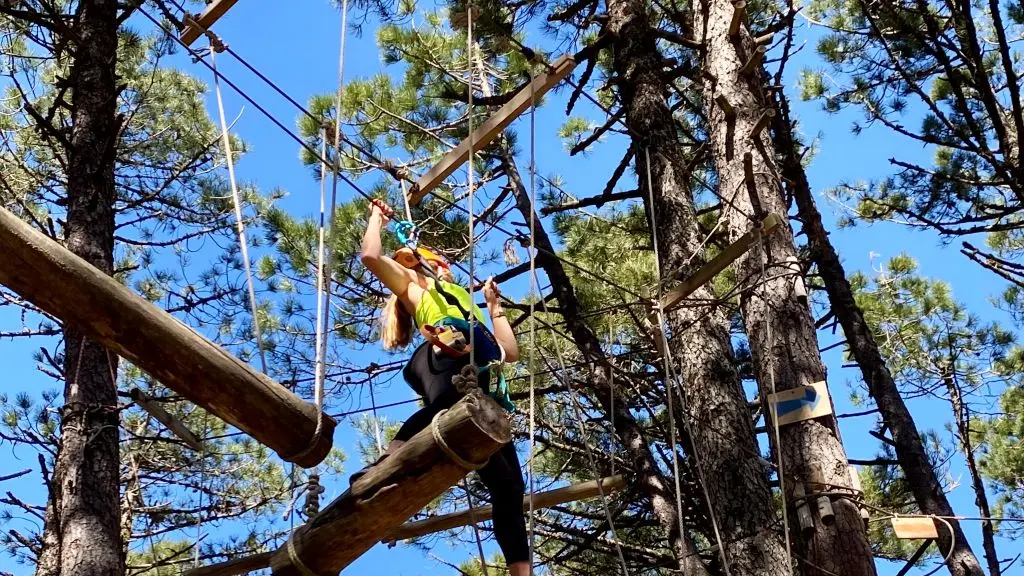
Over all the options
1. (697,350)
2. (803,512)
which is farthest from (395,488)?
(697,350)

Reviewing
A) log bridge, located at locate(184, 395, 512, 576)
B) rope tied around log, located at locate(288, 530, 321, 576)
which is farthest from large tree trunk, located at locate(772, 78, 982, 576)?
rope tied around log, located at locate(288, 530, 321, 576)

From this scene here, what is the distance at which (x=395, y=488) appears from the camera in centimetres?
245

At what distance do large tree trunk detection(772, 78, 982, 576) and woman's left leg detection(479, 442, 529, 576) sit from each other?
10.1 ft

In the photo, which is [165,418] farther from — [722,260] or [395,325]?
[722,260]

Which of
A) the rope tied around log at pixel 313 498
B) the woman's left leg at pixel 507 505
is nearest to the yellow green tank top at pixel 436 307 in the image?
the woman's left leg at pixel 507 505

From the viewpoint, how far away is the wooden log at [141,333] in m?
2.38

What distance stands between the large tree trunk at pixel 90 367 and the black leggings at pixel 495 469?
4.91 feet

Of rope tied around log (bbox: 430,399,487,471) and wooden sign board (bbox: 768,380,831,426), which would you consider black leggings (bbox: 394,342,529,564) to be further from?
wooden sign board (bbox: 768,380,831,426)

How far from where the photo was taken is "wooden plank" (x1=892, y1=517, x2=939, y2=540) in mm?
3893

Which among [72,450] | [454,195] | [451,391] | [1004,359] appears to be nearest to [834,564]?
[451,391]

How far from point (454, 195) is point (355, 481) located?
362 centimetres

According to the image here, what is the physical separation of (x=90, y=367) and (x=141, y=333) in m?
1.90

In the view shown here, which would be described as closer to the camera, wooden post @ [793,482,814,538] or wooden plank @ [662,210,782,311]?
wooden post @ [793,482,814,538]

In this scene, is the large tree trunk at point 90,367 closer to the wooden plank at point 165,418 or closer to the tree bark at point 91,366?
the tree bark at point 91,366
